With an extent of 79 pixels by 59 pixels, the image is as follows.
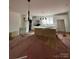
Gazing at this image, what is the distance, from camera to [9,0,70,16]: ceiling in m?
0.87

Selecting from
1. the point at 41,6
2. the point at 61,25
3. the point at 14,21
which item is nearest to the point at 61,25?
the point at 61,25

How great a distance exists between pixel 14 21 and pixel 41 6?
248 mm

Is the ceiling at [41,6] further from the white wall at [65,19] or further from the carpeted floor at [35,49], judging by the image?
the carpeted floor at [35,49]

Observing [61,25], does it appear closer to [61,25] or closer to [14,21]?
[61,25]

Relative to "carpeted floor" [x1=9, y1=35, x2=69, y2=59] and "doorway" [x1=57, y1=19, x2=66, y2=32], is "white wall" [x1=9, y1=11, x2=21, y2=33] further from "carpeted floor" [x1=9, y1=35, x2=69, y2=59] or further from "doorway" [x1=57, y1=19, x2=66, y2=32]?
"doorway" [x1=57, y1=19, x2=66, y2=32]

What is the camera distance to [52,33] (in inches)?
34.4

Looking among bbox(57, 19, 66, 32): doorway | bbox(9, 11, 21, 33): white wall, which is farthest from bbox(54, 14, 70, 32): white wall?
bbox(9, 11, 21, 33): white wall

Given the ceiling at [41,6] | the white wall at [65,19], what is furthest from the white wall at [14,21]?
the white wall at [65,19]

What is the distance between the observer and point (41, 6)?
90cm

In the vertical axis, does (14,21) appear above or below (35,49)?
above

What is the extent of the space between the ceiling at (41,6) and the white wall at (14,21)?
37 mm
